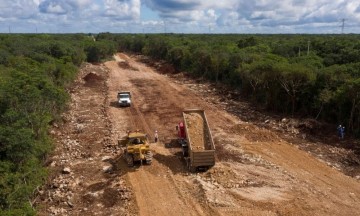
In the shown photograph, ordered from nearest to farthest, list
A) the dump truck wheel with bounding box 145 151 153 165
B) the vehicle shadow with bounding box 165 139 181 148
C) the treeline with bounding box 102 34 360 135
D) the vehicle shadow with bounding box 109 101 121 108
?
1. the dump truck wheel with bounding box 145 151 153 165
2. the vehicle shadow with bounding box 165 139 181 148
3. the treeline with bounding box 102 34 360 135
4. the vehicle shadow with bounding box 109 101 121 108

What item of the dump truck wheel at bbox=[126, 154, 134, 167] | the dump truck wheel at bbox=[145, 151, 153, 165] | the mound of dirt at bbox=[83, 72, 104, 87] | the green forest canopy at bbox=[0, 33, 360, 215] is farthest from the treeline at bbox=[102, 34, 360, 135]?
the mound of dirt at bbox=[83, 72, 104, 87]

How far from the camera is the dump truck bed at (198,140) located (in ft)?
69.3

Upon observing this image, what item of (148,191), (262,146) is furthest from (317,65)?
(148,191)

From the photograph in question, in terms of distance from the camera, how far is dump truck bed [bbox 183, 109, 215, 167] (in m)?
21.1

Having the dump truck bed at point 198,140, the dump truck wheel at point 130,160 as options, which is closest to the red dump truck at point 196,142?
the dump truck bed at point 198,140

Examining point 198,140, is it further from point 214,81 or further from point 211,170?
point 214,81

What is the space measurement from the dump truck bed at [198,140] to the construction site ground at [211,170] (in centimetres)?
80

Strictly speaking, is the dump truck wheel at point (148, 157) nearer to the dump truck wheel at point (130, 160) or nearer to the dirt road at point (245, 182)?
the dirt road at point (245, 182)

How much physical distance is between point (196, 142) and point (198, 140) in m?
0.28

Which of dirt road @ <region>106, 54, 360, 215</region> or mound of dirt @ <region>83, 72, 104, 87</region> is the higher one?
mound of dirt @ <region>83, 72, 104, 87</region>

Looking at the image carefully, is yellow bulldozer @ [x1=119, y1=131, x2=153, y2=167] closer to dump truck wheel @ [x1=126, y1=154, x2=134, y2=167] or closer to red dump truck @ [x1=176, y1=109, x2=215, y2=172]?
dump truck wheel @ [x1=126, y1=154, x2=134, y2=167]

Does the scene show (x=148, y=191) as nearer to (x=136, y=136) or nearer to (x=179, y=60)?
(x=136, y=136)

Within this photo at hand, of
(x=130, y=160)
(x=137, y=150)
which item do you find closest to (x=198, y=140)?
(x=137, y=150)

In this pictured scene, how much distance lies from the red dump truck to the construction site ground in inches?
23.8
